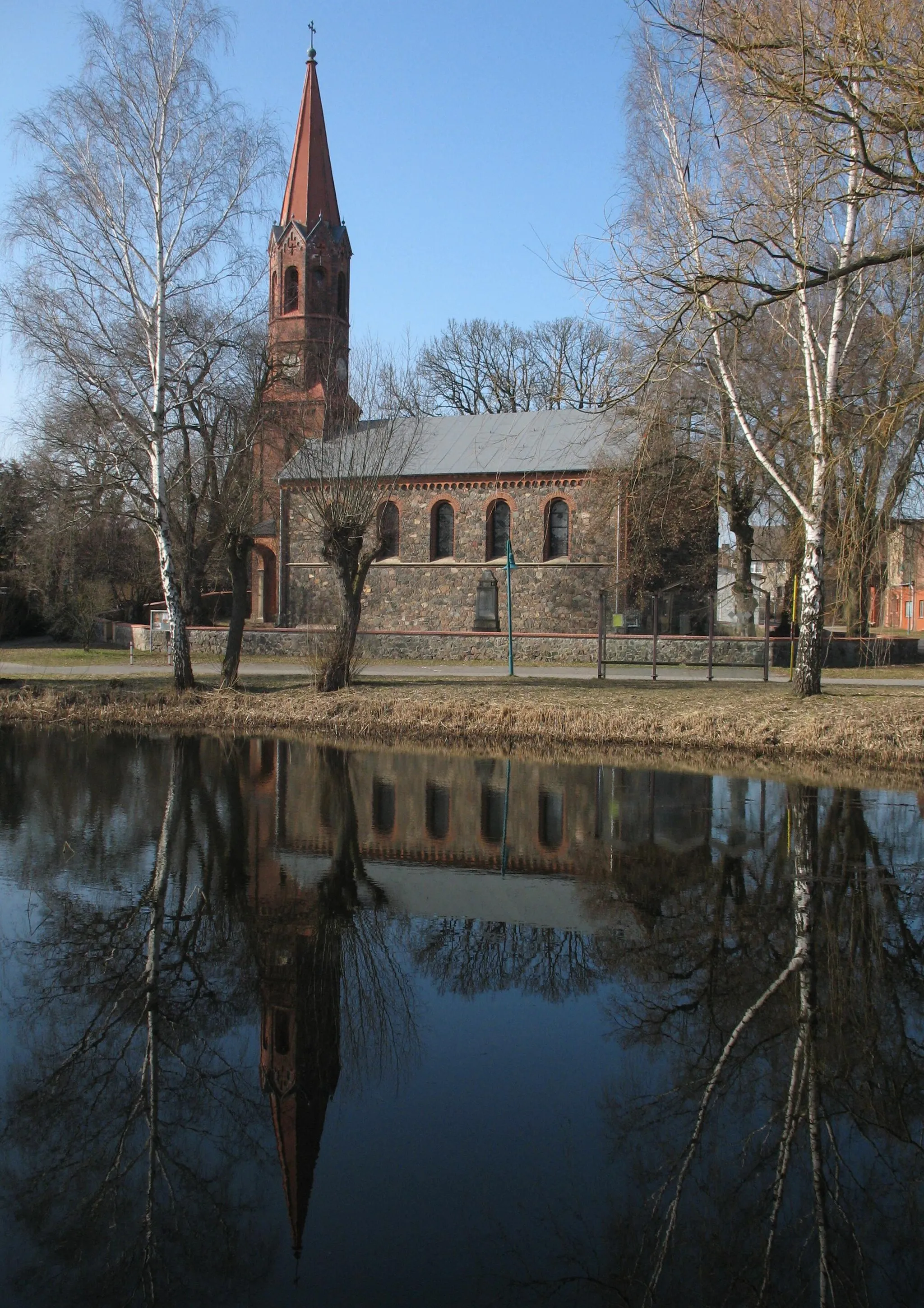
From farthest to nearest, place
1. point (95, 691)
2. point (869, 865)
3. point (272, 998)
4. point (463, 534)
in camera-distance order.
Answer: point (463, 534) → point (95, 691) → point (869, 865) → point (272, 998)

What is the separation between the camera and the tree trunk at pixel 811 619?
1669 cm

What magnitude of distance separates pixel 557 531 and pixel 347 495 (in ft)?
60.8

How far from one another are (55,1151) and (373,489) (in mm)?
16693

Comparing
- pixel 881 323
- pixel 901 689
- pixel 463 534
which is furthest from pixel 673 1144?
pixel 463 534

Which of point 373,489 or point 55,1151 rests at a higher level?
point 373,489


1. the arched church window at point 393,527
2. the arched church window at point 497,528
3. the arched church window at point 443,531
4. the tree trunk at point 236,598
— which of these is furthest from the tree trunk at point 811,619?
the arched church window at point 393,527

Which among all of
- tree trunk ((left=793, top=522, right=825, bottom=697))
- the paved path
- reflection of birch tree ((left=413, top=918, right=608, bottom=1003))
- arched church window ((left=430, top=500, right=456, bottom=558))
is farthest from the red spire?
reflection of birch tree ((left=413, top=918, right=608, bottom=1003))

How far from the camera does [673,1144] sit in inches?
170

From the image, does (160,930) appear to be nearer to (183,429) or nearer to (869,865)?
(869,865)

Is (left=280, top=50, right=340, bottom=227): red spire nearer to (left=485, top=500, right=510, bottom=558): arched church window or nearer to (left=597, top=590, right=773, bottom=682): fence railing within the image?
(left=485, top=500, right=510, bottom=558): arched church window

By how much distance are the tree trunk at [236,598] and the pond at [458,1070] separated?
11203 millimetres

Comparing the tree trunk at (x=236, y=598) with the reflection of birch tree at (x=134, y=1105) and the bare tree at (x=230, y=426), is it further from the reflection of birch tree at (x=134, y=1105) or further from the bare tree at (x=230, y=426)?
the reflection of birch tree at (x=134, y=1105)

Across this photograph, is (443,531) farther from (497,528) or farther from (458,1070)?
(458,1070)

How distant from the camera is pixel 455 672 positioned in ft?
80.0
